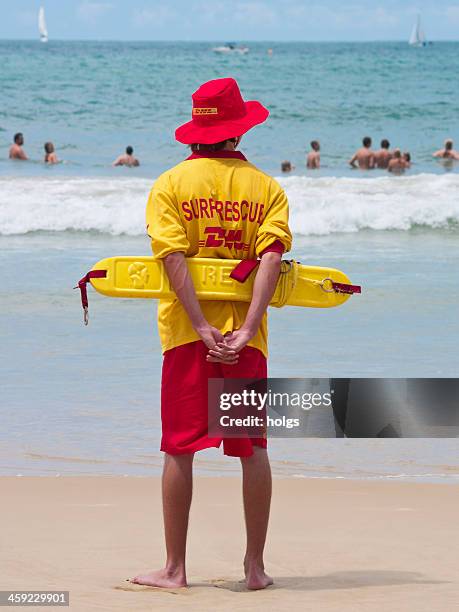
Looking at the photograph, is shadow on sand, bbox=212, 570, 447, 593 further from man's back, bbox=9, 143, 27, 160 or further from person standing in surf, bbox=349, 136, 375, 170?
man's back, bbox=9, 143, 27, 160

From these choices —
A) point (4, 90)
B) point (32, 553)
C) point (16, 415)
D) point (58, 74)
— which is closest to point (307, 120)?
point (4, 90)

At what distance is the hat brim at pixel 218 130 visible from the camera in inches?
A: 142

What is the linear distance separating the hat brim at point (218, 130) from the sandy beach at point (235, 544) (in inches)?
52.2

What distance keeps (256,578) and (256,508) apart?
21 centimetres

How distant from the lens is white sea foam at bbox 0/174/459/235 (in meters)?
15.1

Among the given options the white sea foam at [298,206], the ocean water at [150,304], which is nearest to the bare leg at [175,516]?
the ocean water at [150,304]

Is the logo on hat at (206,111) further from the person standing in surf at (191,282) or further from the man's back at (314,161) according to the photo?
the man's back at (314,161)

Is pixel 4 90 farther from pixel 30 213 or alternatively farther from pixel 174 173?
pixel 174 173

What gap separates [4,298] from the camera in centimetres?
981

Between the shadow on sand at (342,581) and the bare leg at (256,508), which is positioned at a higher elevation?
the bare leg at (256,508)

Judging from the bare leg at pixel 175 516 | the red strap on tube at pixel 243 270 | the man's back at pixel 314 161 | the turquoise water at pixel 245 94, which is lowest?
the turquoise water at pixel 245 94

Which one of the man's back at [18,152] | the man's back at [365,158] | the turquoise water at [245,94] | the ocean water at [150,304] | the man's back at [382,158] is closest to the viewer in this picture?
the ocean water at [150,304]

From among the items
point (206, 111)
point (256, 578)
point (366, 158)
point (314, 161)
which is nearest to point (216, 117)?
point (206, 111)

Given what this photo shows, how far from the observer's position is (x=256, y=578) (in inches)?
145
